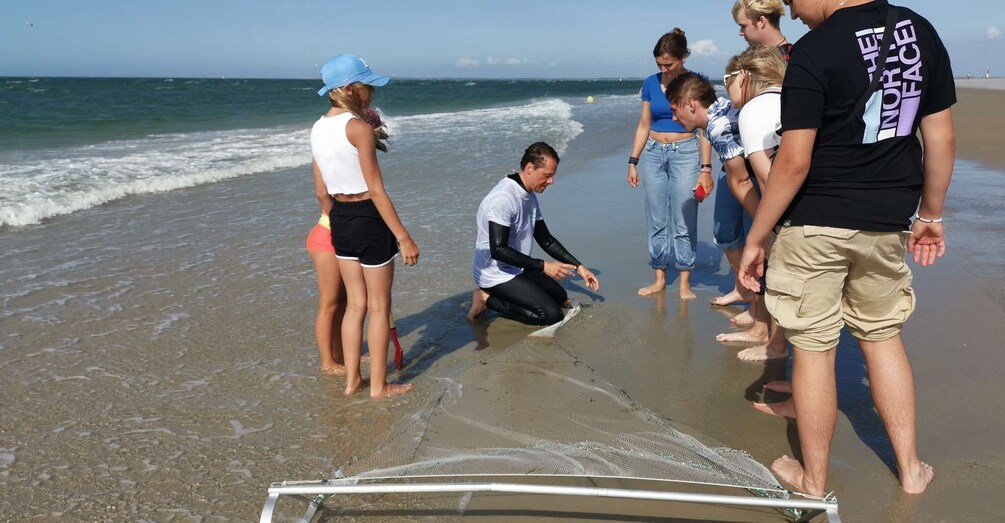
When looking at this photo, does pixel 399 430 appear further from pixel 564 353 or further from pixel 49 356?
pixel 49 356

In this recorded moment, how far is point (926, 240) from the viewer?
313 cm

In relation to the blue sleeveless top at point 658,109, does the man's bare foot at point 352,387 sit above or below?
below

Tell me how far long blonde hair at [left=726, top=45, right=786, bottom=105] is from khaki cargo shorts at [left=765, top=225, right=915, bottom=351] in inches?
39.6

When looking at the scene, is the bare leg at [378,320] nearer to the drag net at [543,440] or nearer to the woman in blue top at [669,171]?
the drag net at [543,440]

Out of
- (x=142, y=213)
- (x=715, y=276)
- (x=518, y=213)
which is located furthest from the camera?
(x=142, y=213)

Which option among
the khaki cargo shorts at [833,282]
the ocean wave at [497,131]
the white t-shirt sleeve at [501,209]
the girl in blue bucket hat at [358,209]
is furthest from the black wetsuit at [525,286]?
the ocean wave at [497,131]

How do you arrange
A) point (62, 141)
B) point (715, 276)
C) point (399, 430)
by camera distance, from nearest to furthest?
point (399, 430), point (715, 276), point (62, 141)

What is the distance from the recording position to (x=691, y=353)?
466 centimetres

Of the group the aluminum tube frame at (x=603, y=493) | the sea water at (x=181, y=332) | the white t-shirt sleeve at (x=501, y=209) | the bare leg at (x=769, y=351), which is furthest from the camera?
the white t-shirt sleeve at (x=501, y=209)

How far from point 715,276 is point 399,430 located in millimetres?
3953

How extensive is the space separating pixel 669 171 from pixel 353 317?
286 cm

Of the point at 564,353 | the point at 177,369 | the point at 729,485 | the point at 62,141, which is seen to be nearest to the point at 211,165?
the point at 62,141

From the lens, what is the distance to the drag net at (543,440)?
279 centimetres

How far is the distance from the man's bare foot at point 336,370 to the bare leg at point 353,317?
308 mm
